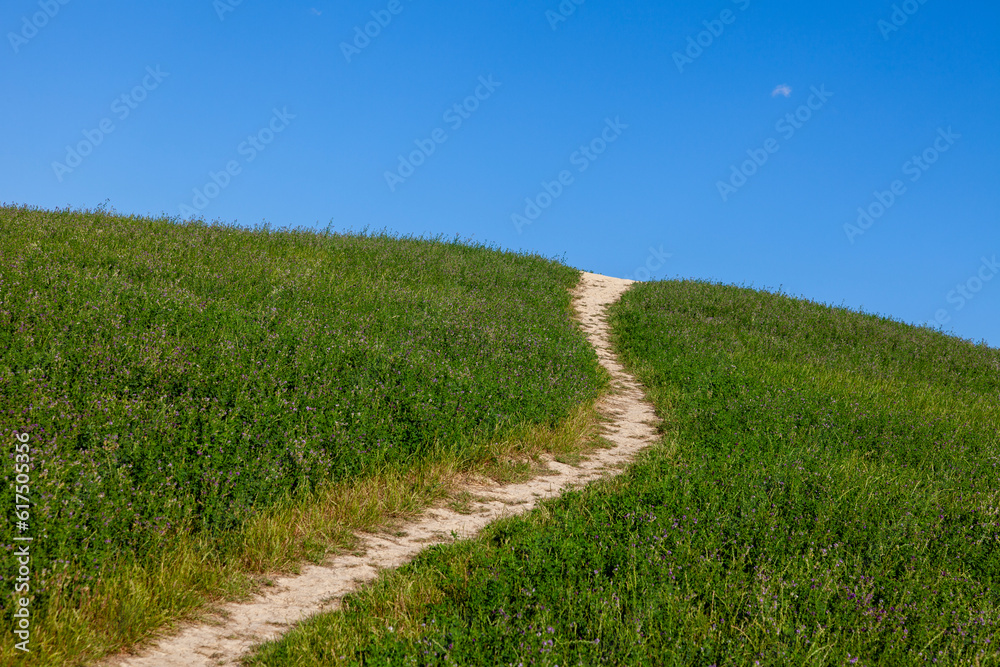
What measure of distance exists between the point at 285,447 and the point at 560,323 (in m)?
9.40

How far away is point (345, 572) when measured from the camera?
5.35 metres

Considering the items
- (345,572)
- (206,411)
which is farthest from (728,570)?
(206,411)

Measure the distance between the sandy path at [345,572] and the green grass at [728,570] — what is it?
1.07 ft

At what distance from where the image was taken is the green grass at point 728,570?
411 centimetres

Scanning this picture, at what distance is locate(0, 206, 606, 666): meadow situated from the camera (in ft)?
15.2

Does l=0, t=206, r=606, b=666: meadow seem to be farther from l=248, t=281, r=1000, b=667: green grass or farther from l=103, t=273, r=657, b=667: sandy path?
l=248, t=281, r=1000, b=667: green grass

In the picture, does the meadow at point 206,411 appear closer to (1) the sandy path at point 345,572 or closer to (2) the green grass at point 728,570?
(1) the sandy path at point 345,572

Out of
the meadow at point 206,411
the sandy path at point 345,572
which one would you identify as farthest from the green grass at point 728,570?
the meadow at point 206,411

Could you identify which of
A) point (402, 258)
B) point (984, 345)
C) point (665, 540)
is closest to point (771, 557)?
point (665, 540)

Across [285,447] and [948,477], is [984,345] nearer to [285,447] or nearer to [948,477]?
[948,477]

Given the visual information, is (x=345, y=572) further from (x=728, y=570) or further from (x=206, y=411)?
(x=728, y=570)

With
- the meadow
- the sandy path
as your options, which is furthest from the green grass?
the meadow

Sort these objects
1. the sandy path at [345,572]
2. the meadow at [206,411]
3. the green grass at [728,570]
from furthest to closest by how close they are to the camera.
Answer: the meadow at [206,411]
the sandy path at [345,572]
the green grass at [728,570]

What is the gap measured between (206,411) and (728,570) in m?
5.24
